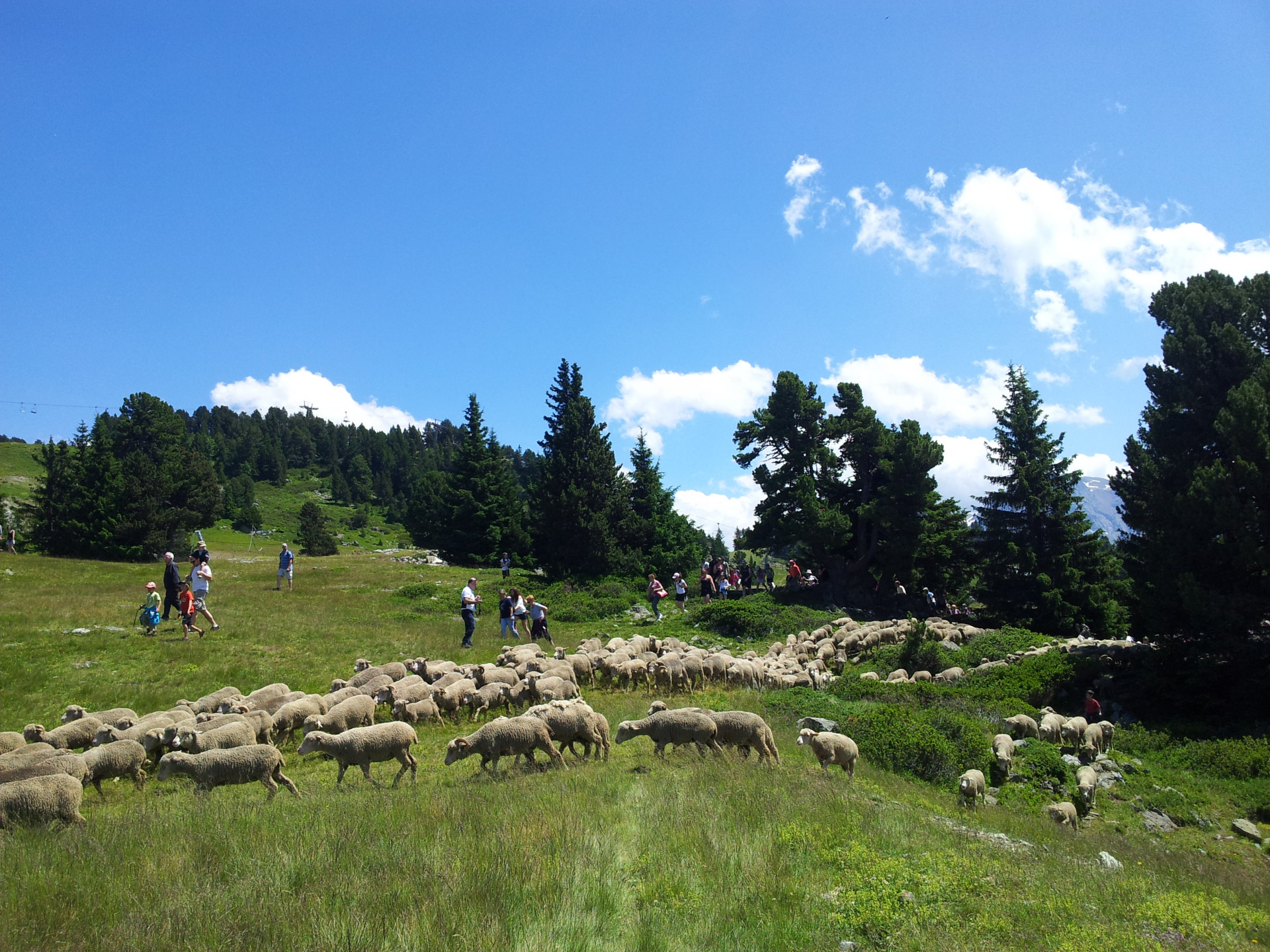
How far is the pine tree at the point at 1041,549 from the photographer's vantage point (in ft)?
104

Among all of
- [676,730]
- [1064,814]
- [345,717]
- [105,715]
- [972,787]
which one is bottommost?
[1064,814]

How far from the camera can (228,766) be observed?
9422 mm

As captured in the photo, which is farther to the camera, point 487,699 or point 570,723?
point 487,699

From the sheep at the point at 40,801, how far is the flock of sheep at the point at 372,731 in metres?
0.01

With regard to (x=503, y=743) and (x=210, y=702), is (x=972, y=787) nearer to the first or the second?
(x=503, y=743)

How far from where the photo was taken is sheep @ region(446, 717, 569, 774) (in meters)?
10.5

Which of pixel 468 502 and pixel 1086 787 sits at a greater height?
pixel 468 502

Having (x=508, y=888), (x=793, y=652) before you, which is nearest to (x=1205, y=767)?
(x=793, y=652)

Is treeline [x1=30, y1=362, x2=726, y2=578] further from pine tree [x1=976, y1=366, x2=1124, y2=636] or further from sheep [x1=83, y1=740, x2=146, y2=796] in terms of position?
sheep [x1=83, y1=740, x2=146, y2=796]

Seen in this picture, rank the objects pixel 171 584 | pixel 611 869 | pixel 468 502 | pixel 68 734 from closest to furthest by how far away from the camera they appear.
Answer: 1. pixel 611 869
2. pixel 68 734
3. pixel 171 584
4. pixel 468 502

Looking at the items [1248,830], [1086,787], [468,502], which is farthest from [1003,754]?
[468,502]

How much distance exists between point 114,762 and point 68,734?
7.73 ft

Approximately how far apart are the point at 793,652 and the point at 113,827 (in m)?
20.8

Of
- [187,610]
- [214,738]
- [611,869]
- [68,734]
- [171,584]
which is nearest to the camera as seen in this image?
[611,869]
